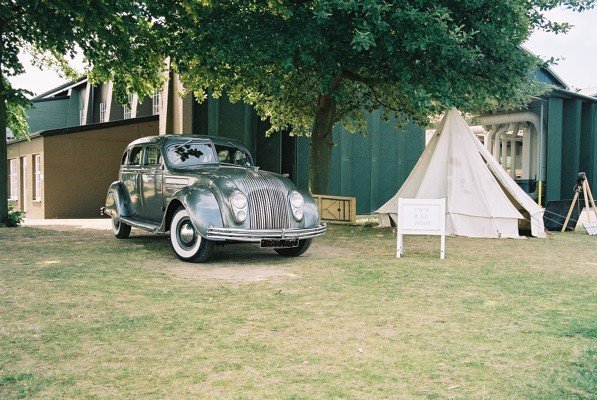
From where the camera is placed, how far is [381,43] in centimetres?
1066

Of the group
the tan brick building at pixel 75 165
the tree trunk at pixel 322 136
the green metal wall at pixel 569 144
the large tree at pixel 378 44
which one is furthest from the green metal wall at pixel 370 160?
the large tree at pixel 378 44

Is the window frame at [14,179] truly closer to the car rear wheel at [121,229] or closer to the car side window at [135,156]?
the car rear wheel at [121,229]

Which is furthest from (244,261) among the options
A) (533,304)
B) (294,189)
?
(533,304)

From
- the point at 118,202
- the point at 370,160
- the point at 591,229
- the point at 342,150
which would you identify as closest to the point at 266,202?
the point at 118,202

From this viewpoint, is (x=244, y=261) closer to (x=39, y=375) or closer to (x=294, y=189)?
(x=294, y=189)

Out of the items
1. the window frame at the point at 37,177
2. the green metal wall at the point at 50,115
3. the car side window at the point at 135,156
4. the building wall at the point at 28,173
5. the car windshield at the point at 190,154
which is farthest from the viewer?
the green metal wall at the point at 50,115

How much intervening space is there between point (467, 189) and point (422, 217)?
174 inches

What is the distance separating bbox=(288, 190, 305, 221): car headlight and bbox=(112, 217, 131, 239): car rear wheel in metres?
4.22

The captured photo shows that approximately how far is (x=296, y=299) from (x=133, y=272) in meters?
2.46

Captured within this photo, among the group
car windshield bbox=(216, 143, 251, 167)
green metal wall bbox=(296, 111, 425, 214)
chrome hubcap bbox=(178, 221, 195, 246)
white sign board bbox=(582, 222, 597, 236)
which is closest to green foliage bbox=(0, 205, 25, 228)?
car windshield bbox=(216, 143, 251, 167)

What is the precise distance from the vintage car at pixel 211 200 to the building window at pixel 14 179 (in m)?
19.3

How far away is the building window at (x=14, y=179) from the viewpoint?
26.7 meters

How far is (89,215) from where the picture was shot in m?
23.4

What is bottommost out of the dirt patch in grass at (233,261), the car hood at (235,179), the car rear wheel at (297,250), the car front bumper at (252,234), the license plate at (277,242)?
the dirt patch in grass at (233,261)
